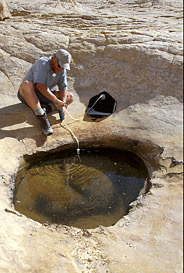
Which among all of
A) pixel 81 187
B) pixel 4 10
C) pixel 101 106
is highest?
pixel 4 10

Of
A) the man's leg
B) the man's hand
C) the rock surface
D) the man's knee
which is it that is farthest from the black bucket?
the man's leg

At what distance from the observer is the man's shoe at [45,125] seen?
3111 mm

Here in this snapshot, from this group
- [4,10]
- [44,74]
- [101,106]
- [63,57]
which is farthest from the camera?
[4,10]

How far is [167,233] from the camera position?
1540 mm

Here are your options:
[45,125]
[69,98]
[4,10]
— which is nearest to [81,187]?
[45,125]

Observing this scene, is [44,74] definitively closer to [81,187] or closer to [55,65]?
[55,65]

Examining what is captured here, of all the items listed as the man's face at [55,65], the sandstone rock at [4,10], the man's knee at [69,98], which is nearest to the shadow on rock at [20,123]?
the man's knee at [69,98]

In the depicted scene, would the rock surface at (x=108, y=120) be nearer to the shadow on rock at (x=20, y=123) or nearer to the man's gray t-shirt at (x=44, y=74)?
the shadow on rock at (x=20, y=123)

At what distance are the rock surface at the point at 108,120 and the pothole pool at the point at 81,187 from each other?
124 mm

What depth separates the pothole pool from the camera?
2.51m

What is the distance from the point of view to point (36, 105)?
3105 mm

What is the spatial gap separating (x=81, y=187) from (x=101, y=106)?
986 millimetres

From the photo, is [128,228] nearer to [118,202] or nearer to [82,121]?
[118,202]

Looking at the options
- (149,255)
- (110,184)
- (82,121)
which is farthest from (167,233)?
(82,121)
